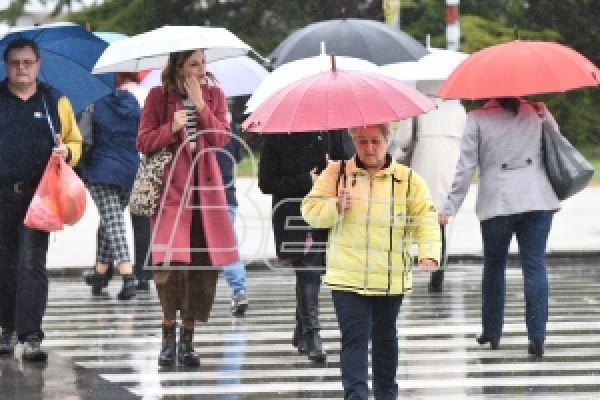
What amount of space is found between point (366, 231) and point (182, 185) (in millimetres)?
2437

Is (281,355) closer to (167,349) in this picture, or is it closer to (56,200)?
(167,349)

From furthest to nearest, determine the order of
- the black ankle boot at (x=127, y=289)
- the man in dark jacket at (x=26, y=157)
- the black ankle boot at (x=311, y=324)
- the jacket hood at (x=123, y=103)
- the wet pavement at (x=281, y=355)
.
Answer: the black ankle boot at (x=127, y=289), the jacket hood at (x=123, y=103), the black ankle boot at (x=311, y=324), the man in dark jacket at (x=26, y=157), the wet pavement at (x=281, y=355)

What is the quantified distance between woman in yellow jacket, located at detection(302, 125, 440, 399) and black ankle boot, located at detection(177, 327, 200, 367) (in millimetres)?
2578

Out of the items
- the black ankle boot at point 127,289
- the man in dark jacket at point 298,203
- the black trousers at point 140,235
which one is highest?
the man in dark jacket at point 298,203

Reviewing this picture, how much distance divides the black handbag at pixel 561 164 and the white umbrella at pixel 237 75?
2.52m

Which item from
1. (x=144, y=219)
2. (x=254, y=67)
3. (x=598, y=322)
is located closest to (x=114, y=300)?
(x=144, y=219)

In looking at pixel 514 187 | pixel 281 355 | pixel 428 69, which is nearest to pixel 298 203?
pixel 281 355

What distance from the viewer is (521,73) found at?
991cm

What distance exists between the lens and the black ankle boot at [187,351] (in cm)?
1012

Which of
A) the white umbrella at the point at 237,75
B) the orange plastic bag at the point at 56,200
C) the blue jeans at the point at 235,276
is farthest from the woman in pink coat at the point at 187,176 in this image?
the blue jeans at the point at 235,276

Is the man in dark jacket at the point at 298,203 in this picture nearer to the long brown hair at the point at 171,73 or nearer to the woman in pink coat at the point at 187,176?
the woman in pink coat at the point at 187,176

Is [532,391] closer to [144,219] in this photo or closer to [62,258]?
[144,219]

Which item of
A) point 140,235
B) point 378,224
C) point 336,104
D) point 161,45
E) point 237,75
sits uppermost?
point 161,45

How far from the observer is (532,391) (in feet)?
29.4
